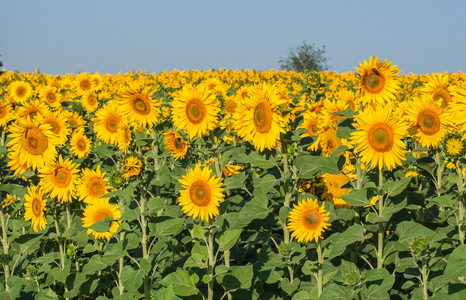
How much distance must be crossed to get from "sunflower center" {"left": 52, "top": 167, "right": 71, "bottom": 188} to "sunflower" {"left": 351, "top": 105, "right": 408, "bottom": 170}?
118 inches

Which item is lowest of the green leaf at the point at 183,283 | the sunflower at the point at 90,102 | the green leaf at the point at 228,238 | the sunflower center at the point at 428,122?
the green leaf at the point at 183,283

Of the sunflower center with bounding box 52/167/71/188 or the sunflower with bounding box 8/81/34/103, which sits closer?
the sunflower center with bounding box 52/167/71/188

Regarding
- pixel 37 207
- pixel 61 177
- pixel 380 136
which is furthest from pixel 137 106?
pixel 380 136

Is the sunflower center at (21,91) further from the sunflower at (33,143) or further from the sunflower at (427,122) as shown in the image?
→ the sunflower at (427,122)

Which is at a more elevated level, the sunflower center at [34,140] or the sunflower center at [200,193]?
the sunflower center at [34,140]

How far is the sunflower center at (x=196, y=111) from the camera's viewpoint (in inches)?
162

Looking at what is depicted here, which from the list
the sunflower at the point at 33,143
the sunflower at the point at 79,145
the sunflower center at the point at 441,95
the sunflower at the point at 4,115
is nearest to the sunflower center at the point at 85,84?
the sunflower at the point at 79,145

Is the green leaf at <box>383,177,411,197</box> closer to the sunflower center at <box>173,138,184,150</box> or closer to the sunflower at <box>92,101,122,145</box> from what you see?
the sunflower center at <box>173,138,184,150</box>

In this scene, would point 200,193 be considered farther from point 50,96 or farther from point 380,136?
point 50,96

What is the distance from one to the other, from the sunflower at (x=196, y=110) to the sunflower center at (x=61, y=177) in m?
1.49

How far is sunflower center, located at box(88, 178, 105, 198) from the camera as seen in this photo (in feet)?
15.9

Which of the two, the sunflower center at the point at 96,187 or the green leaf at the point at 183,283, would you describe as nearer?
the green leaf at the point at 183,283

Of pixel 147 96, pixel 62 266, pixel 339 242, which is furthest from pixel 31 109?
pixel 339 242

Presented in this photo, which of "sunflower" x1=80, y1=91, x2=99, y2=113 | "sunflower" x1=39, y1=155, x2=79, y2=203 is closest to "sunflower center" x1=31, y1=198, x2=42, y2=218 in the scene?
"sunflower" x1=39, y1=155, x2=79, y2=203
